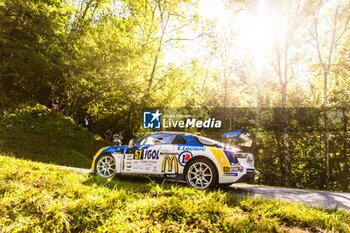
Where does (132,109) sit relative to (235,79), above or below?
below

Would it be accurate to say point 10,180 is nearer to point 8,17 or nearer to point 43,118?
point 43,118

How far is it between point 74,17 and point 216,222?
23155 millimetres

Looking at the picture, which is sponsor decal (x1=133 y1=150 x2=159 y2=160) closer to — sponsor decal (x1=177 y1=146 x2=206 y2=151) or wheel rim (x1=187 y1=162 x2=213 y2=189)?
sponsor decal (x1=177 y1=146 x2=206 y2=151)

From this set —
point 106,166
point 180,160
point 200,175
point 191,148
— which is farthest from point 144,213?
point 106,166

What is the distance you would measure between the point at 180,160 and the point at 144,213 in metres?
2.74

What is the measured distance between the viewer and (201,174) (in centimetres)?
693

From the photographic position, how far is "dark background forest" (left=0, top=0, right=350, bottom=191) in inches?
685

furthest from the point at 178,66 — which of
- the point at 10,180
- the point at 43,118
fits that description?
the point at 10,180

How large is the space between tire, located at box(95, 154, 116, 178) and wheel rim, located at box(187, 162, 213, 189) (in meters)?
2.43

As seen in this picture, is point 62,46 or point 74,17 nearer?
point 62,46

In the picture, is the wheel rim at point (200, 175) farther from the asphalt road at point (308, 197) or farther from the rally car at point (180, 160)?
the asphalt road at point (308, 197)

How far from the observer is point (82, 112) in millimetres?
23234

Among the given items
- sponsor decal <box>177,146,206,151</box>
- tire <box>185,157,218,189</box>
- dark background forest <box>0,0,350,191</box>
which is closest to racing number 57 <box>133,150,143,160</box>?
sponsor decal <box>177,146,206,151</box>

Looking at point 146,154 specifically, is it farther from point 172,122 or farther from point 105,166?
point 172,122
